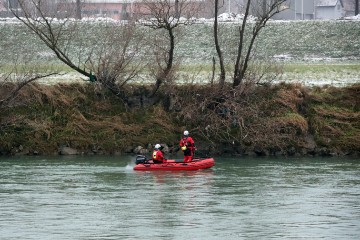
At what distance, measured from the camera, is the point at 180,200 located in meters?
30.1

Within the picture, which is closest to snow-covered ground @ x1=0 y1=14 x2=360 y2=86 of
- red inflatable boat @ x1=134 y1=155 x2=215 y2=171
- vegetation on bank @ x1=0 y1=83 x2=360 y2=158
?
vegetation on bank @ x1=0 y1=83 x2=360 y2=158

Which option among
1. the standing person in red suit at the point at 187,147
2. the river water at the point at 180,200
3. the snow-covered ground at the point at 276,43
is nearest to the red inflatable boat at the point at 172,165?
the river water at the point at 180,200

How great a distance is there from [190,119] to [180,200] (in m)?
14.7

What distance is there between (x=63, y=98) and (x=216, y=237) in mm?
21960

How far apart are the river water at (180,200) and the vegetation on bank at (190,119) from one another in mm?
2656

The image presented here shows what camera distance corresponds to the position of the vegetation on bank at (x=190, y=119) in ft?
142

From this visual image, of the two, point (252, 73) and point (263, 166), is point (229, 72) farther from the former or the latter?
point (263, 166)

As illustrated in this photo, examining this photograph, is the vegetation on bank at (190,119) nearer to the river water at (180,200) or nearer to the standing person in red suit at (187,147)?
the river water at (180,200)

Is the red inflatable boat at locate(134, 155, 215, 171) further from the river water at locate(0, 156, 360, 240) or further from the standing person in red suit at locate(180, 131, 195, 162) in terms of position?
the standing person in red suit at locate(180, 131, 195, 162)

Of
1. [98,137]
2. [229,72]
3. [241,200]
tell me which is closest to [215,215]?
[241,200]

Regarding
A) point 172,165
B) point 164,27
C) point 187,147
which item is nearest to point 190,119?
point 164,27

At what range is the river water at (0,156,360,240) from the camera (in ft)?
Result: 83.3

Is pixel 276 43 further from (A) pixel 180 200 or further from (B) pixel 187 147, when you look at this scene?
(A) pixel 180 200

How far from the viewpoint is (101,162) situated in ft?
131
